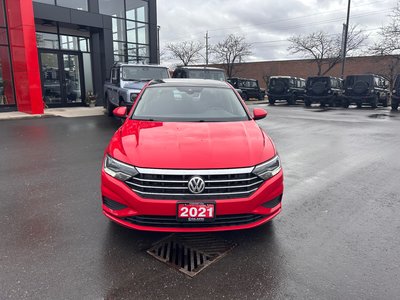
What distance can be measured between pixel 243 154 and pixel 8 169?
488 cm

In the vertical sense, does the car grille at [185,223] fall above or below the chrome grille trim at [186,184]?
below

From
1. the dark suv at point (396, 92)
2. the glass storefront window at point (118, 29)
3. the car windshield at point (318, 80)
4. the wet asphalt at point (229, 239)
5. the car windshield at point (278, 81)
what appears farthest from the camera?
the car windshield at point (278, 81)

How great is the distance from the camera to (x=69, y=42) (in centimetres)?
1716

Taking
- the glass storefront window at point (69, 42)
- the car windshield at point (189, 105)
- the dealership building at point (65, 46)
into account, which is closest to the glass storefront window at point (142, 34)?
the dealership building at point (65, 46)

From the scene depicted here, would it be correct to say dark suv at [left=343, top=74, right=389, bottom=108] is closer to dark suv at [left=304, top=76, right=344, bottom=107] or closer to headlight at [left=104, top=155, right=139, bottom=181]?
dark suv at [left=304, top=76, right=344, bottom=107]

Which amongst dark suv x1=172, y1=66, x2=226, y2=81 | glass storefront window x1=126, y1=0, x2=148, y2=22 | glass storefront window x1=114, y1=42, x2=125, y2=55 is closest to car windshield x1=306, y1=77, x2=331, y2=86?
dark suv x1=172, y1=66, x2=226, y2=81

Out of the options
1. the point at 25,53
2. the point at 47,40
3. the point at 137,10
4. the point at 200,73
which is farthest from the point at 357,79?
the point at 25,53

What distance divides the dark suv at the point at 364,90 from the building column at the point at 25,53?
18.2 m

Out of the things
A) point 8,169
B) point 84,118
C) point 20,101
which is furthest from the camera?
point 20,101

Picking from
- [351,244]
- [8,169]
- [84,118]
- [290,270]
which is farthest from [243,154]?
[84,118]

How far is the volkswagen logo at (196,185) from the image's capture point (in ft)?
9.00

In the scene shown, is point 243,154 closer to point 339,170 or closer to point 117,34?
point 339,170

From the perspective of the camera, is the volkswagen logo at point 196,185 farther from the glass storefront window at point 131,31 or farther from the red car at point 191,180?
the glass storefront window at point 131,31

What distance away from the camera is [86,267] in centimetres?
275
